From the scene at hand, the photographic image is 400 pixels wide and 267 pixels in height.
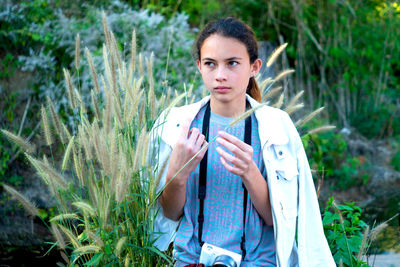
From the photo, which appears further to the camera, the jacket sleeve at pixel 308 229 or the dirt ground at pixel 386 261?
the dirt ground at pixel 386 261

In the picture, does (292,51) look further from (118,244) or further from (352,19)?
(118,244)

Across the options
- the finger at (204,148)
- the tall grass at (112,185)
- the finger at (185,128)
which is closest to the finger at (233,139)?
the finger at (204,148)

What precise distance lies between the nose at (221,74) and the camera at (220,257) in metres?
0.78

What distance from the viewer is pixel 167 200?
217cm

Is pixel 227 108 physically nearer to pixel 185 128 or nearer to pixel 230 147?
pixel 185 128

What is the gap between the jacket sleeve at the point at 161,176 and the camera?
7.25 feet

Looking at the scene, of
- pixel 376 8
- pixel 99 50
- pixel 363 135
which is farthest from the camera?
pixel 376 8

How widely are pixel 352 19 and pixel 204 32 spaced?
19.0 ft

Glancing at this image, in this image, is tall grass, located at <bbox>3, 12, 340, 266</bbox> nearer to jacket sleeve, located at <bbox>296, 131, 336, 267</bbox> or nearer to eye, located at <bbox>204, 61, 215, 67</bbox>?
eye, located at <bbox>204, 61, 215, 67</bbox>

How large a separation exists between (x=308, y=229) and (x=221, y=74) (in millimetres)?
863

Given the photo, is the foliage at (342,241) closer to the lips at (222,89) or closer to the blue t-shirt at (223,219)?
the blue t-shirt at (223,219)

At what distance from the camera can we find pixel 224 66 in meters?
2.12

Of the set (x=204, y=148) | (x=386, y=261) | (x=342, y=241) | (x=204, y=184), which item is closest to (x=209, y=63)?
(x=204, y=148)

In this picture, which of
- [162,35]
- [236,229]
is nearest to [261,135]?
[236,229]
